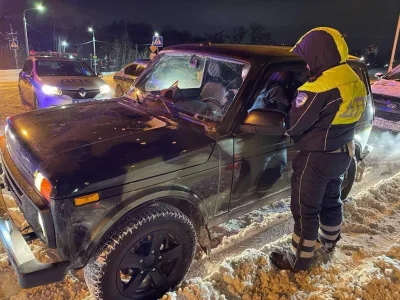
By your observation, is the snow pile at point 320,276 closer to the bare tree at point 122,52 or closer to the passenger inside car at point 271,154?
the passenger inside car at point 271,154

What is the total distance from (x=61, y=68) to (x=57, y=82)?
1106mm

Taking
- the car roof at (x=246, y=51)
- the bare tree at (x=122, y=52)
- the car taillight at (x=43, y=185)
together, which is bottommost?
the bare tree at (x=122, y=52)

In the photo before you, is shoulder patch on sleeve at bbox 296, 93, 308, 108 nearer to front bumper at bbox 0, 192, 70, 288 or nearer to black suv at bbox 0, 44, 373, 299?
black suv at bbox 0, 44, 373, 299

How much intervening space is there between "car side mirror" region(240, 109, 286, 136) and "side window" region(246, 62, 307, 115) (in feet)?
0.57

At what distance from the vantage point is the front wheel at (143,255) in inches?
91.9

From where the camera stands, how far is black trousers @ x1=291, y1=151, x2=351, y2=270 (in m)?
2.82

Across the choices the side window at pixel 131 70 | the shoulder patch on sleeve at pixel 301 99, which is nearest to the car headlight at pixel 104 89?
the side window at pixel 131 70

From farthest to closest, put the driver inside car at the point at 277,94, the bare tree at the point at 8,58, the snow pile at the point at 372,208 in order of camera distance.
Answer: the bare tree at the point at 8,58
the snow pile at the point at 372,208
the driver inside car at the point at 277,94

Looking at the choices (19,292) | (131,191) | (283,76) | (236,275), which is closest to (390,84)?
(283,76)

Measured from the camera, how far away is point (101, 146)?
2496mm

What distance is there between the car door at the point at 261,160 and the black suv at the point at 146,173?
0.01 metres

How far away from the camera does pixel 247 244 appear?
3.50 metres

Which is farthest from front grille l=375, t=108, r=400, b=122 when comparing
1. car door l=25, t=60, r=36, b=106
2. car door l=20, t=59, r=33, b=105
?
car door l=20, t=59, r=33, b=105

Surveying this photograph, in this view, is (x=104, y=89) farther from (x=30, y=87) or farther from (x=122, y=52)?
(x=122, y=52)
